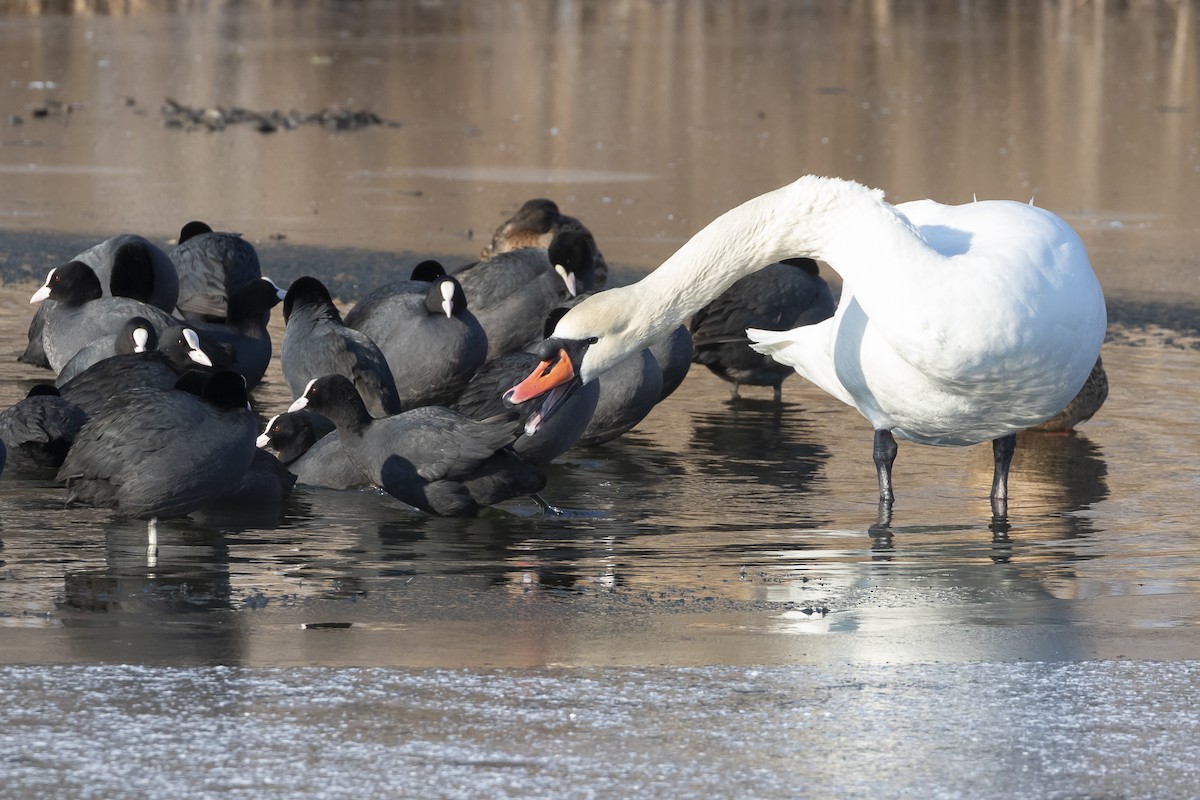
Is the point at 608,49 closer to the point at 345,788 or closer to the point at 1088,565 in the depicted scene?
the point at 1088,565

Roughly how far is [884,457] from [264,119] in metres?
15.7

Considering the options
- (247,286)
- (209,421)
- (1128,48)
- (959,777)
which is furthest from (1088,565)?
(1128,48)

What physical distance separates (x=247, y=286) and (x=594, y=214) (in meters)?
6.06

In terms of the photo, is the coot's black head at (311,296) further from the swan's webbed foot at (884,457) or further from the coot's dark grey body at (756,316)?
the swan's webbed foot at (884,457)

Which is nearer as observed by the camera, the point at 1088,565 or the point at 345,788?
the point at 345,788

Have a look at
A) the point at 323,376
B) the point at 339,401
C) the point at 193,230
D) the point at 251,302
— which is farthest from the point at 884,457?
the point at 193,230

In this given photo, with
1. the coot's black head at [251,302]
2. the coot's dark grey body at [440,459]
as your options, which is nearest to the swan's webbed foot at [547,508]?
the coot's dark grey body at [440,459]

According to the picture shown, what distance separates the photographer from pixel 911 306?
659 centimetres

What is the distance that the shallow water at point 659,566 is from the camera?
463 cm

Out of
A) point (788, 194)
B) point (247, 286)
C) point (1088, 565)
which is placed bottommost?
point (1088, 565)

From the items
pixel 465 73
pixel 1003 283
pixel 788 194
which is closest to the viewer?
pixel 1003 283

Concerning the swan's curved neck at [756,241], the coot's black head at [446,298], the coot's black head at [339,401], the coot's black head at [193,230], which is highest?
the swan's curved neck at [756,241]

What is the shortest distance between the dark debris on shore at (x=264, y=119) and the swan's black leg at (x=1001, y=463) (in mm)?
15155

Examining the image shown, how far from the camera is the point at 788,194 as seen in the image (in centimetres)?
712
